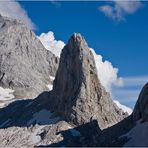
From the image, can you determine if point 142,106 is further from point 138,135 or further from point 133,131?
point 138,135

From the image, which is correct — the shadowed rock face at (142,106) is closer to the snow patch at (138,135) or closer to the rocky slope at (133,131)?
the rocky slope at (133,131)

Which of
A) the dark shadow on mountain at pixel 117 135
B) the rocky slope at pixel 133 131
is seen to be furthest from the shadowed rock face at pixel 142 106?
the dark shadow on mountain at pixel 117 135

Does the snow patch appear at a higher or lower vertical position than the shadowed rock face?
lower

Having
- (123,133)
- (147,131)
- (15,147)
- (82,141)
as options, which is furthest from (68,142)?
(147,131)

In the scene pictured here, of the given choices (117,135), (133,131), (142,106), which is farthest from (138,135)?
(142,106)

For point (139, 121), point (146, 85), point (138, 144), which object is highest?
point (146, 85)

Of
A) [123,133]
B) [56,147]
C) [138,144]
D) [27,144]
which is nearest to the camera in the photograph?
[138,144]

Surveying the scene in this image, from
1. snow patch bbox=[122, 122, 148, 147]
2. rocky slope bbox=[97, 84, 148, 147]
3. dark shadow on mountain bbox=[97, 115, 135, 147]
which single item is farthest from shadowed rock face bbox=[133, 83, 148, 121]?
snow patch bbox=[122, 122, 148, 147]

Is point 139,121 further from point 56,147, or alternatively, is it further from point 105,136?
point 56,147

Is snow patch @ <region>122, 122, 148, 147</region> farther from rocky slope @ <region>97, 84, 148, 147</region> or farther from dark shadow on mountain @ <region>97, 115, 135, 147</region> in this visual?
dark shadow on mountain @ <region>97, 115, 135, 147</region>

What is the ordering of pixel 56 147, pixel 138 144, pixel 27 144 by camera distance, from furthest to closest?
pixel 27 144
pixel 56 147
pixel 138 144

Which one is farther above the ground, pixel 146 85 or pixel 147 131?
pixel 146 85

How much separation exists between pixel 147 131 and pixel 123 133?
51.6 feet

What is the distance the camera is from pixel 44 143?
198m
